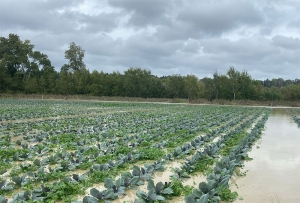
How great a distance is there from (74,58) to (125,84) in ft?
69.0

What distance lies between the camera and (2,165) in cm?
616

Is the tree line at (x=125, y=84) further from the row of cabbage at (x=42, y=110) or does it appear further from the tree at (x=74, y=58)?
the row of cabbage at (x=42, y=110)

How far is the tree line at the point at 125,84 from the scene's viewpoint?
58031mm

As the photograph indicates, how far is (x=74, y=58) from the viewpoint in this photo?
74875mm

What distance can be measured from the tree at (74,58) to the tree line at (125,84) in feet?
27.6

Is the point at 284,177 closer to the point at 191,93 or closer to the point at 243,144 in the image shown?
the point at 243,144

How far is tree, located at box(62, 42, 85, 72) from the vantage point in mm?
73938

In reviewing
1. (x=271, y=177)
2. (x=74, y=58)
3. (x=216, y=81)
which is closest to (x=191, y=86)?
(x=216, y=81)

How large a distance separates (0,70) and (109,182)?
59.2 meters

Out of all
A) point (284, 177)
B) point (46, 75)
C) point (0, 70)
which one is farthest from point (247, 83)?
point (284, 177)

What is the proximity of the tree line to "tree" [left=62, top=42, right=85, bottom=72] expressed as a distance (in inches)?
331

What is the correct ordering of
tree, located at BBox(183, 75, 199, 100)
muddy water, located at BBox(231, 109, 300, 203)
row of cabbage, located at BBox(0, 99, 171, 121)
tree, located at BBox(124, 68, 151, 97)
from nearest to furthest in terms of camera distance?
muddy water, located at BBox(231, 109, 300, 203) → row of cabbage, located at BBox(0, 99, 171, 121) → tree, located at BBox(183, 75, 199, 100) → tree, located at BBox(124, 68, 151, 97)

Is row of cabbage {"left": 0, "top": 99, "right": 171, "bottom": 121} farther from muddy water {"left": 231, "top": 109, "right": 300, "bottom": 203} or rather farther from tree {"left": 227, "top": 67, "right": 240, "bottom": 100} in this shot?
tree {"left": 227, "top": 67, "right": 240, "bottom": 100}

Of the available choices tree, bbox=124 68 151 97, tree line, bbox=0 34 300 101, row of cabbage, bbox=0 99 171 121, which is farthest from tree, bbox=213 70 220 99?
row of cabbage, bbox=0 99 171 121
